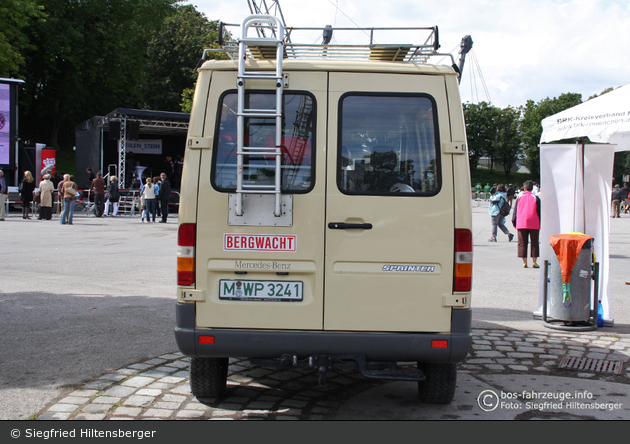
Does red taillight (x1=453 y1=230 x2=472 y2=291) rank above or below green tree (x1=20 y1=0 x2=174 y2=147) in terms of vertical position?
below

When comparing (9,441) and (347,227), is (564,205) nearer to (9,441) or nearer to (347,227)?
(347,227)

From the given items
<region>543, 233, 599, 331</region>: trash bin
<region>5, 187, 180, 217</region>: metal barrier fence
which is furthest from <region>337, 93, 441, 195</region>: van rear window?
<region>5, 187, 180, 217</region>: metal barrier fence

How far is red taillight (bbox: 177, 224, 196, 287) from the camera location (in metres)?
3.98

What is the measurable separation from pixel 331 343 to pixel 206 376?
1021 millimetres

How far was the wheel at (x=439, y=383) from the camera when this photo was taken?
14.1ft

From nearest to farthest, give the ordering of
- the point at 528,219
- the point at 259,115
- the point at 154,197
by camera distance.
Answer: the point at 259,115 → the point at 528,219 → the point at 154,197

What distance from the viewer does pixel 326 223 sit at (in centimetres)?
399

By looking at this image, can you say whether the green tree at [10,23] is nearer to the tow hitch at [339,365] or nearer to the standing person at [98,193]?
the standing person at [98,193]

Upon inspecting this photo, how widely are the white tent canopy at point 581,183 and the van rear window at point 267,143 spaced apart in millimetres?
4199

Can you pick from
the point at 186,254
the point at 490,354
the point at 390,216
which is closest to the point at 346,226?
the point at 390,216

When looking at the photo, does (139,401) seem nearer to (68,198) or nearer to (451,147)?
(451,147)

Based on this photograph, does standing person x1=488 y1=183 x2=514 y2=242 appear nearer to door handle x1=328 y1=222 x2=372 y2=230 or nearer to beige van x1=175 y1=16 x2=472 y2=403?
beige van x1=175 y1=16 x2=472 y2=403

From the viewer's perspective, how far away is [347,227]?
3.97 meters

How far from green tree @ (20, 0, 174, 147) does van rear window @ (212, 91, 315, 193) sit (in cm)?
4192
